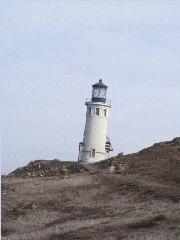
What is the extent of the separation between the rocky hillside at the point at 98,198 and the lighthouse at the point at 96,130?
13.3ft

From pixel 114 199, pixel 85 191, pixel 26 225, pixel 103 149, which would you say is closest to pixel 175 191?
pixel 114 199

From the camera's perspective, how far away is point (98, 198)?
1208 inches

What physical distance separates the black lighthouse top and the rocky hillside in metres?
7.46

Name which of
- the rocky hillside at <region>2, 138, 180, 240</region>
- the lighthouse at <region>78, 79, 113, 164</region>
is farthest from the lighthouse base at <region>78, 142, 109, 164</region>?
the rocky hillside at <region>2, 138, 180, 240</region>

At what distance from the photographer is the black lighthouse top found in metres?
51.4

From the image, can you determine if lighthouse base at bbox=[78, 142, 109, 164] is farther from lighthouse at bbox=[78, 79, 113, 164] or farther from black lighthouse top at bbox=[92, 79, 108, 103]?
black lighthouse top at bbox=[92, 79, 108, 103]

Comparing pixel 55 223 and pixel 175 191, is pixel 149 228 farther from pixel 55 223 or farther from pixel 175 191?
pixel 175 191

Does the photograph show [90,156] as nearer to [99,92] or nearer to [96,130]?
[96,130]

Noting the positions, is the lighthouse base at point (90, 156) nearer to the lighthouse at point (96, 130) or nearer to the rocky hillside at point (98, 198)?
the lighthouse at point (96, 130)

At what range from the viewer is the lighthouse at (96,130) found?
5103 centimetres

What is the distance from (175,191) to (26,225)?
8.64 m

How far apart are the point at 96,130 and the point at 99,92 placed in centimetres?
366

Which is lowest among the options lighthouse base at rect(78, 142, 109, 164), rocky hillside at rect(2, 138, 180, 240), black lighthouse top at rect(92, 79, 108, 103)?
rocky hillside at rect(2, 138, 180, 240)

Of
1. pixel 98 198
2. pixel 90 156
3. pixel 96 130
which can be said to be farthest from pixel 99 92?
pixel 98 198
